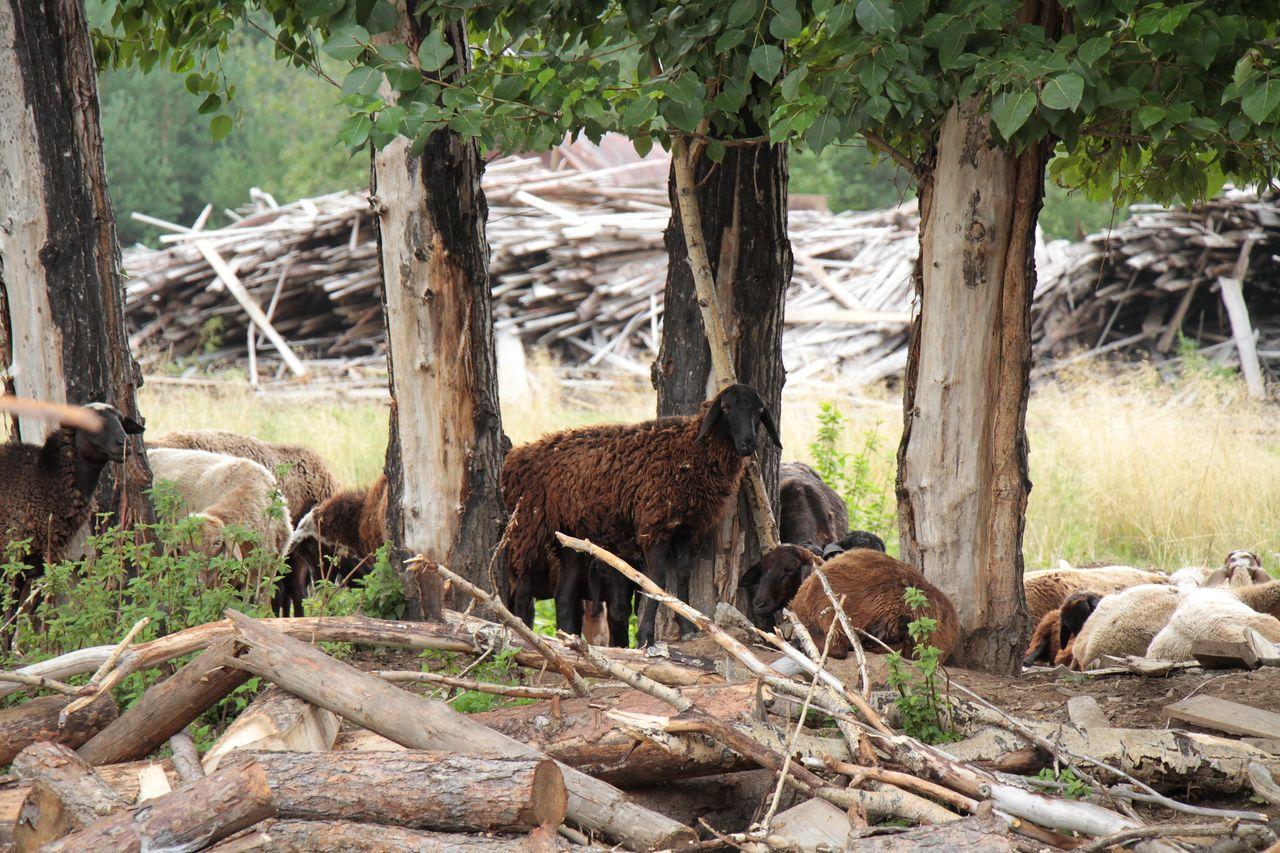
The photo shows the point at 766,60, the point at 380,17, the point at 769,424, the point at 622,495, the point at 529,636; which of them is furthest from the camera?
the point at 622,495

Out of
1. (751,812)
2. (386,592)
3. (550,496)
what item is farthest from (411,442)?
(751,812)

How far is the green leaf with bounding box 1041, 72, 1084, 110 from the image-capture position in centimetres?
484

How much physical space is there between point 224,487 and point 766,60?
6120mm

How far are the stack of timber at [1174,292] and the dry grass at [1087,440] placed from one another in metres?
1.50

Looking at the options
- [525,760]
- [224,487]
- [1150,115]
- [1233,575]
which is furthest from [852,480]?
[525,760]

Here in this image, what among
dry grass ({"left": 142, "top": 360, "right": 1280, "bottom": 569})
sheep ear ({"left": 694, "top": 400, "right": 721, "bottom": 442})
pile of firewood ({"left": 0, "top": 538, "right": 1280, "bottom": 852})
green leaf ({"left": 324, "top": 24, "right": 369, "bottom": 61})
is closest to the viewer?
pile of firewood ({"left": 0, "top": 538, "right": 1280, "bottom": 852})

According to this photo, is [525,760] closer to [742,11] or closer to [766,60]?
[766,60]

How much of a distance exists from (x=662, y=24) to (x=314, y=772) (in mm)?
3805

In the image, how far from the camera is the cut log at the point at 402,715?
393cm

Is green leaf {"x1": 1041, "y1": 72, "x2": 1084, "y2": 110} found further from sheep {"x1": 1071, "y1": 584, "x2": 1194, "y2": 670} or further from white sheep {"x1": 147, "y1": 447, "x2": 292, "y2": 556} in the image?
white sheep {"x1": 147, "y1": 447, "x2": 292, "y2": 556}

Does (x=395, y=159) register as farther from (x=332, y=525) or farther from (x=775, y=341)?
(x=332, y=525)

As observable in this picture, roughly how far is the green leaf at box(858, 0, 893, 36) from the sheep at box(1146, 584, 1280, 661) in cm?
459

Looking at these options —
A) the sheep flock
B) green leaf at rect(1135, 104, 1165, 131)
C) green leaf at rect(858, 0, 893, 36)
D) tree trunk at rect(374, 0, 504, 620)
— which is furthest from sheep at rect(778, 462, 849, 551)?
green leaf at rect(858, 0, 893, 36)

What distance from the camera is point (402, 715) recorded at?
14.1 ft
